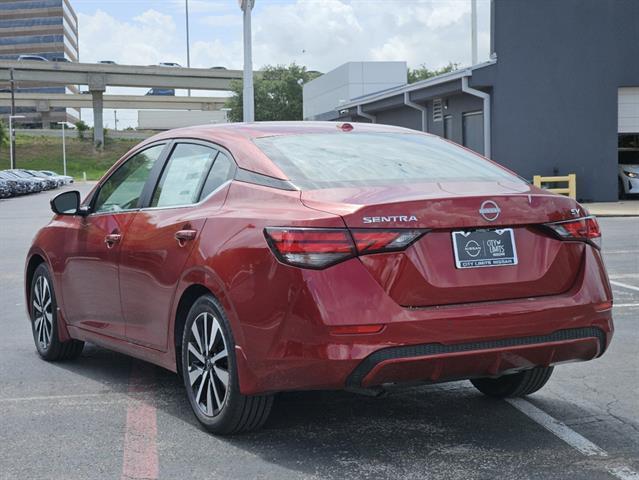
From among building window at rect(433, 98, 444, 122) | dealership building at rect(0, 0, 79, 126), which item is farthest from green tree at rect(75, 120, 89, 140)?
building window at rect(433, 98, 444, 122)

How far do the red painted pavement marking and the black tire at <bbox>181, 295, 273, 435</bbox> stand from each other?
0.30m

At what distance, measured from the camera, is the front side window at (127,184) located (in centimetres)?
607

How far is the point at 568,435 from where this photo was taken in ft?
16.1

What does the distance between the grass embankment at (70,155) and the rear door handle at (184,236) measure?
297 ft

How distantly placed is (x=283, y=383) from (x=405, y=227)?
0.92 m

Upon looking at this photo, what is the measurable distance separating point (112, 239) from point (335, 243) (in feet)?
7.16

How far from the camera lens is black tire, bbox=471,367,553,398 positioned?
5508mm

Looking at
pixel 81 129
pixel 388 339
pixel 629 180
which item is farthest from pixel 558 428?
pixel 81 129

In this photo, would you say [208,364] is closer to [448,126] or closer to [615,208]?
[615,208]

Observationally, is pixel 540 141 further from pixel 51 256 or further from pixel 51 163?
pixel 51 163

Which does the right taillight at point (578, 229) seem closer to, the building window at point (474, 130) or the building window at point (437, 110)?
the building window at point (474, 130)

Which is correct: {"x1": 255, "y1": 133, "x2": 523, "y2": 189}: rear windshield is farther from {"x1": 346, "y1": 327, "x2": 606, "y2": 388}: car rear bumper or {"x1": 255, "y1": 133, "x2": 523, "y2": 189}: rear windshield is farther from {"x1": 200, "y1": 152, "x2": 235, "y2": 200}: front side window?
{"x1": 346, "y1": 327, "x2": 606, "y2": 388}: car rear bumper

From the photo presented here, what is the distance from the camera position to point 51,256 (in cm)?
689

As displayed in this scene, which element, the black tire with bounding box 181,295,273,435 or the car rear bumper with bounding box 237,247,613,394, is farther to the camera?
the black tire with bounding box 181,295,273,435
